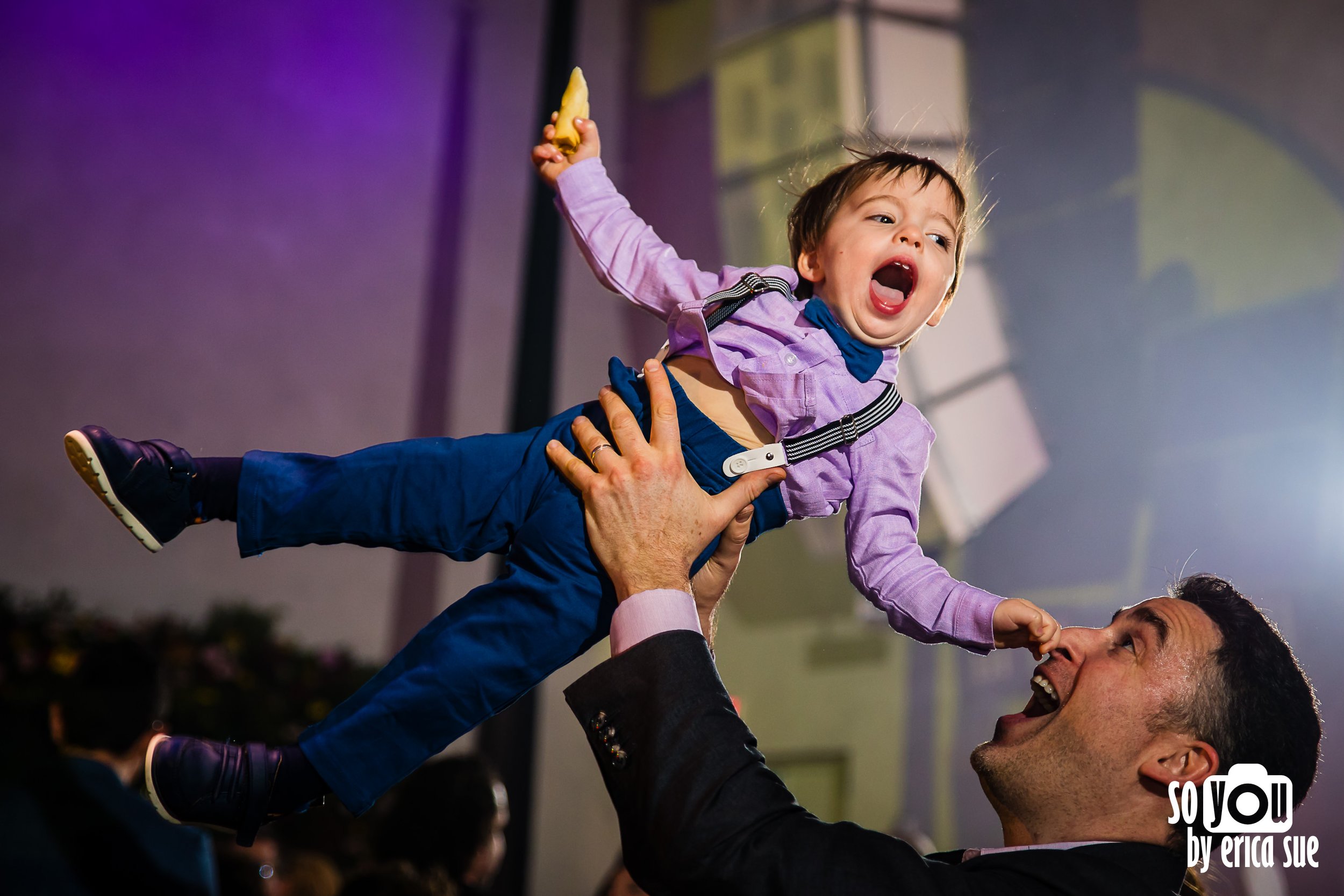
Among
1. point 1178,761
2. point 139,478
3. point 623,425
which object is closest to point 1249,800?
point 1178,761

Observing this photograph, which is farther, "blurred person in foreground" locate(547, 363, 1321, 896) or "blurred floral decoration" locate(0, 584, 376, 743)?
"blurred floral decoration" locate(0, 584, 376, 743)

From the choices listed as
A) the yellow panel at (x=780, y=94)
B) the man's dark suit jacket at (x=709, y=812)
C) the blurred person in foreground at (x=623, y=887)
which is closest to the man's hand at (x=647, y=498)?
the man's dark suit jacket at (x=709, y=812)

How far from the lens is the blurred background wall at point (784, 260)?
3.59 meters

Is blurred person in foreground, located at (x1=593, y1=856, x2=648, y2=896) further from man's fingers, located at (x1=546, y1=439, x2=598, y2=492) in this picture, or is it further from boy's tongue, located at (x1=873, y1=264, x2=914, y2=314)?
boy's tongue, located at (x1=873, y1=264, x2=914, y2=314)

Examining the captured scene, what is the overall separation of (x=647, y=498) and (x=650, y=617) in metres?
0.17

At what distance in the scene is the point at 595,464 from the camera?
50.2 inches

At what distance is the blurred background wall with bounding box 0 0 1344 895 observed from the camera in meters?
3.59

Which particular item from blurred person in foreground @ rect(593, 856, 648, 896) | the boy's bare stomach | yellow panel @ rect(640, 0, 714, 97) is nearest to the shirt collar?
the boy's bare stomach

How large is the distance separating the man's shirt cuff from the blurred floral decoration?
222 centimetres

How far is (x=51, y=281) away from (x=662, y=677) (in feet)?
12.1

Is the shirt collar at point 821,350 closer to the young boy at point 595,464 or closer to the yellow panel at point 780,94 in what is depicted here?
the young boy at point 595,464

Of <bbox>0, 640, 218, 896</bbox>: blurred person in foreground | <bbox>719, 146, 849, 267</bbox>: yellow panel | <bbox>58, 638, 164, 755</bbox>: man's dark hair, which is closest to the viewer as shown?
<bbox>0, 640, 218, 896</bbox>: blurred person in foreground

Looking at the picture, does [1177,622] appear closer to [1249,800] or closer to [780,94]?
[1249,800]

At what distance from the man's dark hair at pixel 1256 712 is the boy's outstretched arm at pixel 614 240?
787 mm
